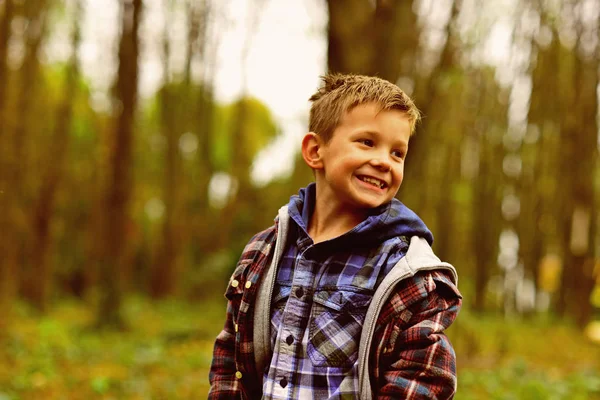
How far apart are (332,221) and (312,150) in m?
0.26

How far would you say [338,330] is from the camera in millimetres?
1868

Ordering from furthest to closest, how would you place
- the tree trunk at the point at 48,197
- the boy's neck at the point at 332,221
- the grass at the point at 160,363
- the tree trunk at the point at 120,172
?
the tree trunk at the point at 48,197, the tree trunk at the point at 120,172, the grass at the point at 160,363, the boy's neck at the point at 332,221

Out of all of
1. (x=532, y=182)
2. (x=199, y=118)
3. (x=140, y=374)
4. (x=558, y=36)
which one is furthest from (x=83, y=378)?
(x=532, y=182)

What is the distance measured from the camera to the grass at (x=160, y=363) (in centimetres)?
725

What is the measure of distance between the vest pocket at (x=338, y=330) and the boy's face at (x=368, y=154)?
0.32 meters

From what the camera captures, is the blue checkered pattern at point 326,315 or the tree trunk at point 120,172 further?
the tree trunk at point 120,172

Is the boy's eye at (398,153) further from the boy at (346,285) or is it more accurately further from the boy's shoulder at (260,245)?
the boy's shoulder at (260,245)

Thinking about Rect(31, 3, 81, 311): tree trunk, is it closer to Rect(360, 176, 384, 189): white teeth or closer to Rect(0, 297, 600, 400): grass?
Rect(0, 297, 600, 400): grass

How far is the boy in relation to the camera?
179cm

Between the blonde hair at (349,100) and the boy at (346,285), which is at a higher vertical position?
the blonde hair at (349,100)

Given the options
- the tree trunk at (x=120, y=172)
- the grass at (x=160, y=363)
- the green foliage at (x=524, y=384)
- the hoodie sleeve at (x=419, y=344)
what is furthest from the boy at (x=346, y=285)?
the tree trunk at (x=120, y=172)

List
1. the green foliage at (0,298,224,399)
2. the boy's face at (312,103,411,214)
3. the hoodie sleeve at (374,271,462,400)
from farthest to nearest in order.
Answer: the green foliage at (0,298,224,399) < the boy's face at (312,103,411,214) < the hoodie sleeve at (374,271,462,400)

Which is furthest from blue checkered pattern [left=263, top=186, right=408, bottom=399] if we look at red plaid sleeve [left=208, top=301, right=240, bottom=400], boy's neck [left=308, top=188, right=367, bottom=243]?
red plaid sleeve [left=208, top=301, right=240, bottom=400]

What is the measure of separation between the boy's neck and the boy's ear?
0.45ft
